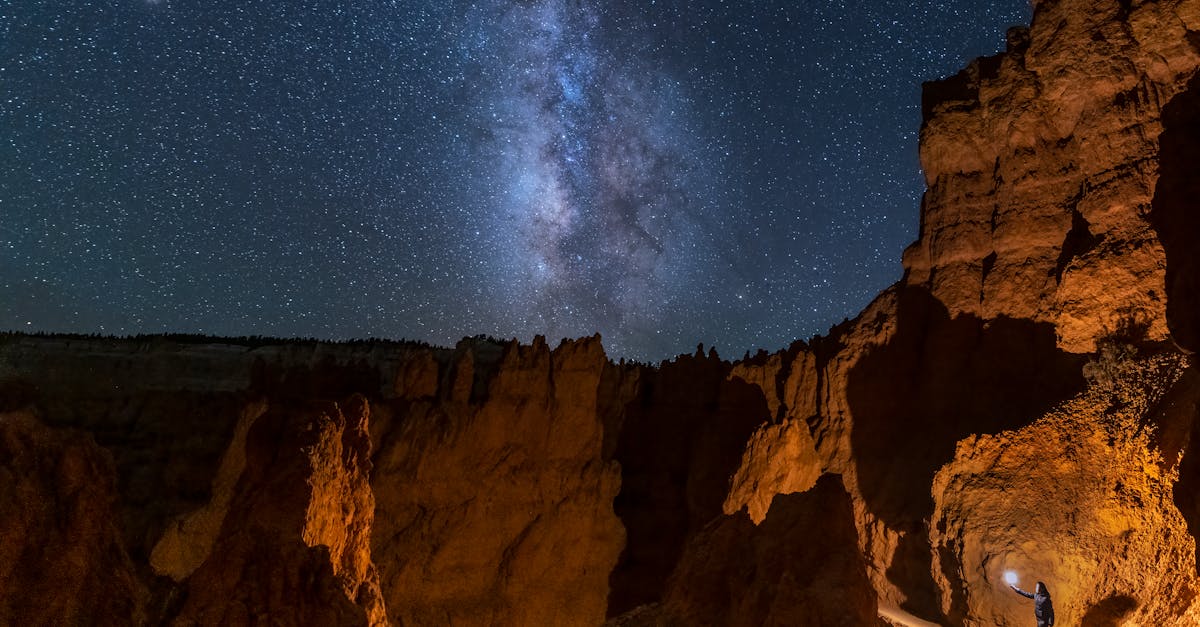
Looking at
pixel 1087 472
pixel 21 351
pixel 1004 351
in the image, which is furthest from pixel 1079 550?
pixel 21 351

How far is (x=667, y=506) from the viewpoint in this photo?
23.5 m

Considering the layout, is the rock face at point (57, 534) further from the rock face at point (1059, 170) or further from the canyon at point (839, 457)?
the rock face at point (1059, 170)

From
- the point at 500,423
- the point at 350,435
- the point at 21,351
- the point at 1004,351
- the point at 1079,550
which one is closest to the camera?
the point at 350,435

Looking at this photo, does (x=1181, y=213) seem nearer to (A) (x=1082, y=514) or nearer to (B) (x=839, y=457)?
(A) (x=1082, y=514)

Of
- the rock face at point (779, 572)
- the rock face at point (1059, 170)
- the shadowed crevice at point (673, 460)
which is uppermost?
the rock face at point (1059, 170)

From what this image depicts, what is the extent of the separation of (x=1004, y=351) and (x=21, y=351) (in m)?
68.8

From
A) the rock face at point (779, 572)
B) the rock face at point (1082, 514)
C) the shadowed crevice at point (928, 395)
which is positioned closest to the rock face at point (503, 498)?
the shadowed crevice at point (928, 395)

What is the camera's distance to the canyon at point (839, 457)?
6.53 m

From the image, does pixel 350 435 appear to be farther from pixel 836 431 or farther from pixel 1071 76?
pixel 1071 76

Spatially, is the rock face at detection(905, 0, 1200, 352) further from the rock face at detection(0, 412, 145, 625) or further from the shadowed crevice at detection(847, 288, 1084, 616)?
the rock face at detection(0, 412, 145, 625)

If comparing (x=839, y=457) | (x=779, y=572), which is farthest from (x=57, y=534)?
(x=839, y=457)

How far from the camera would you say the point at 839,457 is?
20594mm

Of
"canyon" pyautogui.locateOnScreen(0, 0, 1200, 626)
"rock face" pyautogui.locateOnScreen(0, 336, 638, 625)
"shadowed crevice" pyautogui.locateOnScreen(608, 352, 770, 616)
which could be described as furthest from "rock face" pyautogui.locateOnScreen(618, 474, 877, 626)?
"shadowed crevice" pyautogui.locateOnScreen(608, 352, 770, 616)

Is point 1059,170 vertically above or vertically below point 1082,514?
above
